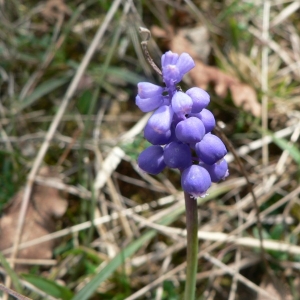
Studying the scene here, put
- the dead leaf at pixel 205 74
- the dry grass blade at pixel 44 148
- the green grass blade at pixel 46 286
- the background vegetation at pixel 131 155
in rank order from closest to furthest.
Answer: the green grass blade at pixel 46 286
the background vegetation at pixel 131 155
the dry grass blade at pixel 44 148
the dead leaf at pixel 205 74

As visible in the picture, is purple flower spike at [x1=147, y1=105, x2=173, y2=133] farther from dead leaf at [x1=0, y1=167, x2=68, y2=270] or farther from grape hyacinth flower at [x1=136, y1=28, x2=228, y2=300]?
dead leaf at [x1=0, y1=167, x2=68, y2=270]

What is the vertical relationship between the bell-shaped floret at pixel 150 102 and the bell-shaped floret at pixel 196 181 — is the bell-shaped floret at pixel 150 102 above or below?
above

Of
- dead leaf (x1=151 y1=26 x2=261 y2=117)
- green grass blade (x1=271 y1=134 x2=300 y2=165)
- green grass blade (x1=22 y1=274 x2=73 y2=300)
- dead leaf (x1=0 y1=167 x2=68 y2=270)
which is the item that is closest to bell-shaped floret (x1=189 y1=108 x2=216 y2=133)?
green grass blade (x1=22 y1=274 x2=73 y2=300)

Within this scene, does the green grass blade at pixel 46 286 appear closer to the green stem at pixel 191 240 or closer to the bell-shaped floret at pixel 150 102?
the green stem at pixel 191 240

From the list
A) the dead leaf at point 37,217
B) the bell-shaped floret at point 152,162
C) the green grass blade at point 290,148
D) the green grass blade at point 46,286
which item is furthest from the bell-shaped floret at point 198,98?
the dead leaf at point 37,217

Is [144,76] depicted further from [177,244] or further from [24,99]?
[177,244]

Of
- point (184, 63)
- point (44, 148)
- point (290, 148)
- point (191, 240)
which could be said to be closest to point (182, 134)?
point (184, 63)
